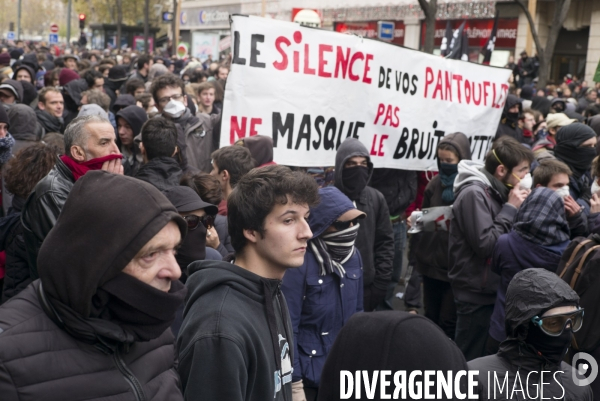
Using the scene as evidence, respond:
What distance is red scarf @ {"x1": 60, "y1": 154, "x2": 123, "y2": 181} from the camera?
3865 mm

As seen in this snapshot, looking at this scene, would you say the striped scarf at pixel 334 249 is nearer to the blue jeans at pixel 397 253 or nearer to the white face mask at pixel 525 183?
the white face mask at pixel 525 183

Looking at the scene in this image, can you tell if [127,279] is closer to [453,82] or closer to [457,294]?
[457,294]

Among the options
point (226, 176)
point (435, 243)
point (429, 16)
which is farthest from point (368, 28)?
point (226, 176)

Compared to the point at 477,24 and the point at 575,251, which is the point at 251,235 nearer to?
the point at 575,251

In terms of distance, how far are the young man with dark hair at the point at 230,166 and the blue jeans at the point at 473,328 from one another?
5.81ft

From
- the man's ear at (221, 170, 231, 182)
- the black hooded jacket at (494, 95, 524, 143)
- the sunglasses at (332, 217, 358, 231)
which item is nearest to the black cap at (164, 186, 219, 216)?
the sunglasses at (332, 217, 358, 231)

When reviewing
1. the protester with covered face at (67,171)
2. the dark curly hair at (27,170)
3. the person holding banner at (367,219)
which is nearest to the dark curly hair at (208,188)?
the protester with covered face at (67,171)

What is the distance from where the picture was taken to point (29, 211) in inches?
146

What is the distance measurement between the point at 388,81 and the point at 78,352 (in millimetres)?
5466

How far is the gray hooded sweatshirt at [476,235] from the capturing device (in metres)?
4.92

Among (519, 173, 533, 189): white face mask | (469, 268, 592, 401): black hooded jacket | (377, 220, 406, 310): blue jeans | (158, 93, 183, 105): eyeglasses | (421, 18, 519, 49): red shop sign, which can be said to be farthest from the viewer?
(421, 18, 519, 49): red shop sign

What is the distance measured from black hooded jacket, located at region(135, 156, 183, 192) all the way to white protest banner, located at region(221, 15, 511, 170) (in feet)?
2.93

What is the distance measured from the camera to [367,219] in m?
5.15

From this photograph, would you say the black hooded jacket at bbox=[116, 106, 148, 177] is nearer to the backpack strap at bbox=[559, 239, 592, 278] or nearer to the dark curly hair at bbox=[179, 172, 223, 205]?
the dark curly hair at bbox=[179, 172, 223, 205]
